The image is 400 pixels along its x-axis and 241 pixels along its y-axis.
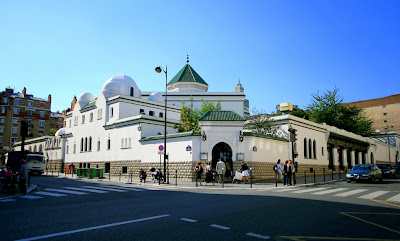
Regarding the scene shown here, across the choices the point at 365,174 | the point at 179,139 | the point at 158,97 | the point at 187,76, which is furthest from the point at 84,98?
the point at 365,174

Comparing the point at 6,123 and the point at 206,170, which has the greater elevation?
the point at 6,123

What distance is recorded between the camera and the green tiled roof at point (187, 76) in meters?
50.8

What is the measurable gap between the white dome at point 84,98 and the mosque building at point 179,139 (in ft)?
0.46

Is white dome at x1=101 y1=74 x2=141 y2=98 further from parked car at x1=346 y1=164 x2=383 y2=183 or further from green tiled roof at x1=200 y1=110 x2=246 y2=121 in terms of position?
parked car at x1=346 y1=164 x2=383 y2=183

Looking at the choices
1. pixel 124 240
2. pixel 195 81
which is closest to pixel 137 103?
pixel 195 81

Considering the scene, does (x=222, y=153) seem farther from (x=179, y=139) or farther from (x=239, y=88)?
(x=239, y=88)

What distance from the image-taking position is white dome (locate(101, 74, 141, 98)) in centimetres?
Answer: 3944

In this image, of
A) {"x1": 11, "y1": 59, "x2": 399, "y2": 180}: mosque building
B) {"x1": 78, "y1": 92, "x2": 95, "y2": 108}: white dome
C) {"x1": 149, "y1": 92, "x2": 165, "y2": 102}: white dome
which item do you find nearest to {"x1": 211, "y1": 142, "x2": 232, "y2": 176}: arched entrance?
{"x1": 11, "y1": 59, "x2": 399, "y2": 180}: mosque building

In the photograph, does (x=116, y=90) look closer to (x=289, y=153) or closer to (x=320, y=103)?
(x=289, y=153)

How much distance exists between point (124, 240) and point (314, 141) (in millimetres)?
33533

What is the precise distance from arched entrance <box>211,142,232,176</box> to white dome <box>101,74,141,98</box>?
66.6 feet

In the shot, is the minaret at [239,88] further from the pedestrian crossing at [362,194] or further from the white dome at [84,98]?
the pedestrian crossing at [362,194]

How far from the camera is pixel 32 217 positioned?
7832mm

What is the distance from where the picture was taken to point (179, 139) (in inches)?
1002
